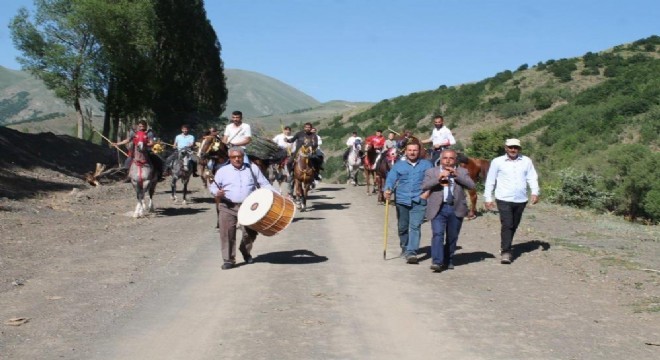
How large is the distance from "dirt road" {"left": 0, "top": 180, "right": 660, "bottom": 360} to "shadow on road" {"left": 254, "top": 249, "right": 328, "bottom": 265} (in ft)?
0.06

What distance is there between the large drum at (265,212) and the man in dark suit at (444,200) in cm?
225

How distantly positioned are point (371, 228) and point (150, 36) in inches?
1372

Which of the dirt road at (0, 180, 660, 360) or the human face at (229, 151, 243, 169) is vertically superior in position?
the human face at (229, 151, 243, 169)

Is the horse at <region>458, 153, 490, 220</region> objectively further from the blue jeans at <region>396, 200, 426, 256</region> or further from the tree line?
the tree line

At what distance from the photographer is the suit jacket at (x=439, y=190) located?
11328mm

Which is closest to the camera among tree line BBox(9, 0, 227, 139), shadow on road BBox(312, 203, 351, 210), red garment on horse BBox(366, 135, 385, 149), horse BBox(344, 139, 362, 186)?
shadow on road BBox(312, 203, 351, 210)

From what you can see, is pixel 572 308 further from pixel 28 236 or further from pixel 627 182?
pixel 627 182

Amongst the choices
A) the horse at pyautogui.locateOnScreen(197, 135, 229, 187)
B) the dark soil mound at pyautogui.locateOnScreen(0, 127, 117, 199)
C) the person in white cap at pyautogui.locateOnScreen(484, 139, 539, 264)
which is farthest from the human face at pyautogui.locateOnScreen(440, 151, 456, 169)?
the dark soil mound at pyautogui.locateOnScreen(0, 127, 117, 199)

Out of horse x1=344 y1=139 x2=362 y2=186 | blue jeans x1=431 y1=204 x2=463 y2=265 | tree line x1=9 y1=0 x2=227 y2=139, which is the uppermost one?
tree line x1=9 y1=0 x2=227 y2=139

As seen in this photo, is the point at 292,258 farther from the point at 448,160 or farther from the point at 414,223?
the point at 448,160

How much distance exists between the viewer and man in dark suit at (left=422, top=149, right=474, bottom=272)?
37.0ft

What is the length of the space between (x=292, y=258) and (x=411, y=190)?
2.37 meters

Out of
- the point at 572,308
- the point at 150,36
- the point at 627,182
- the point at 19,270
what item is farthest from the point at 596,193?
the point at 150,36

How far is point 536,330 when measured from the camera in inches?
303
